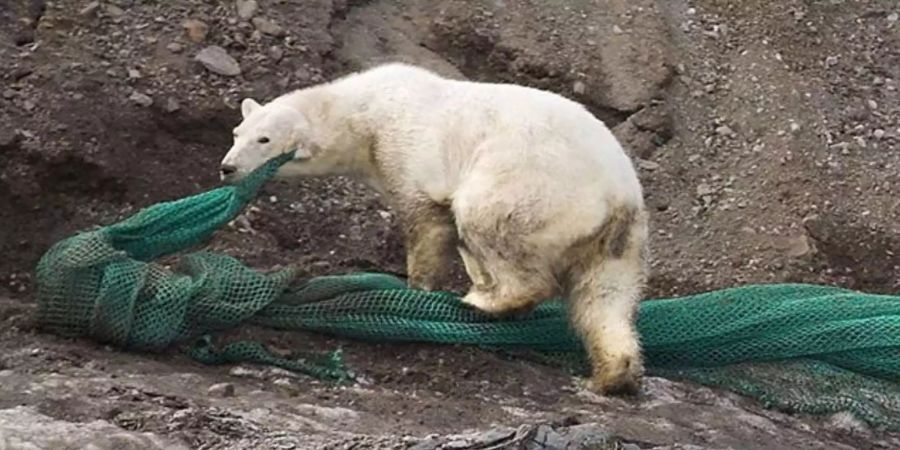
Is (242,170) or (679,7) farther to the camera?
(679,7)

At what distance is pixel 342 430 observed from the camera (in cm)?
520

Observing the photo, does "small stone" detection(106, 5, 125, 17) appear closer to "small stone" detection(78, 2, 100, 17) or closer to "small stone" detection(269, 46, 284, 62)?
"small stone" detection(78, 2, 100, 17)

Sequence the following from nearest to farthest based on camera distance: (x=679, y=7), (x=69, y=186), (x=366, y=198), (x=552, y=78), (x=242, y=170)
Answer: (x=242, y=170), (x=69, y=186), (x=366, y=198), (x=552, y=78), (x=679, y=7)

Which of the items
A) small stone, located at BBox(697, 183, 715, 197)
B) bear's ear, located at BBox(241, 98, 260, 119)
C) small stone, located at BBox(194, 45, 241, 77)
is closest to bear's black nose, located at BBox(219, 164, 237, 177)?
bear's ear, located at BBox(241, 98, 260, 119)

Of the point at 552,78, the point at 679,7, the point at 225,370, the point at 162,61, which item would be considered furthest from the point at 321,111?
the point at 679,7

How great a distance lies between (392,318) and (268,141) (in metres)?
0.90

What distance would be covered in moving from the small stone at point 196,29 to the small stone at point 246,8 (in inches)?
10.3

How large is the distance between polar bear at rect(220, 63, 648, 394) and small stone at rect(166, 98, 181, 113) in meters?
1.34

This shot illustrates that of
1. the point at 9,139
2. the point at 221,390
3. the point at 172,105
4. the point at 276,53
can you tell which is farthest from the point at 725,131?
the point at 221,390

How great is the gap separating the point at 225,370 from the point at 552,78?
3.84 metres

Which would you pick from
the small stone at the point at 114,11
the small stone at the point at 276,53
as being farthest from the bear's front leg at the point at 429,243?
the small stone at the point at 114,11

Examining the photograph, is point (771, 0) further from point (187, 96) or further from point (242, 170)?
point (242, 170)

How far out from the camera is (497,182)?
20.1 ft

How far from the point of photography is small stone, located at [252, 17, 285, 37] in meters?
8.83
